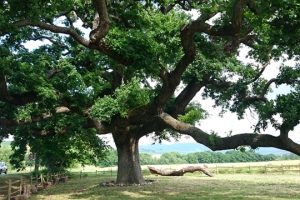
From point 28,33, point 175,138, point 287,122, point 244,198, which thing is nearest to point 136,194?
point 244,198

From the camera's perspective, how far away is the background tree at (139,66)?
12812mm

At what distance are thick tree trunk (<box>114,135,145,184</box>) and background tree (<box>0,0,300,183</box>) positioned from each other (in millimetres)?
69

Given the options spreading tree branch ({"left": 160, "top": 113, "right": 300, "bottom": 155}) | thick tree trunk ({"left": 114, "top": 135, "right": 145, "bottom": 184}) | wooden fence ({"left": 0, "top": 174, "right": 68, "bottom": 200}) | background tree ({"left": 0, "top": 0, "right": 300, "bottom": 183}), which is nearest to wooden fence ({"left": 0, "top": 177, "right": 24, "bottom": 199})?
wooden fence ({"left": 0, "top": 174, "right": 68, "bottom": 200})

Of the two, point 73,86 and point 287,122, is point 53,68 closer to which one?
point 73,86

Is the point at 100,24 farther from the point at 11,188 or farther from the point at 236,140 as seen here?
the point at 11,188

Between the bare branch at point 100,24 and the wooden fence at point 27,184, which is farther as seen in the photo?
the wooden fence at point 27,184

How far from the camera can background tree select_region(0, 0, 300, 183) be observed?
42.0 ft

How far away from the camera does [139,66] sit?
16062 mm

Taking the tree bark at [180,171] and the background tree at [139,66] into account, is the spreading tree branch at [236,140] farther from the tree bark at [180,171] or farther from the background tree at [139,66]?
the tree bark at [180,171]

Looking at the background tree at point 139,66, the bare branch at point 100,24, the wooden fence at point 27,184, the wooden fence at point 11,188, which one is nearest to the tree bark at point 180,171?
the wooden fence at point 27,184

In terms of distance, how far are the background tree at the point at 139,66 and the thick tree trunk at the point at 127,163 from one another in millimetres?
69

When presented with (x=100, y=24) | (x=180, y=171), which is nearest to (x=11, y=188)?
(x=100, y=24)

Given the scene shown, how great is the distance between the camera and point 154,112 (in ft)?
65.7

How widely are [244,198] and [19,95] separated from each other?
11304 millimetres
